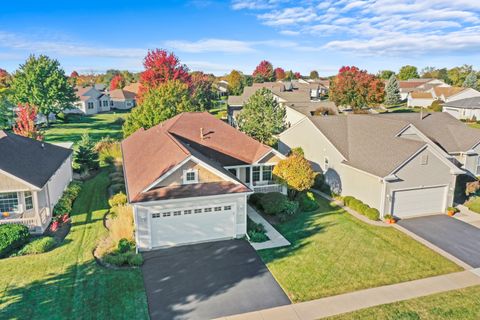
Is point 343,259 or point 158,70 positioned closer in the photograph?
point 343,259

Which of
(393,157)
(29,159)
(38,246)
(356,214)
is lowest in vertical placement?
(356,214)

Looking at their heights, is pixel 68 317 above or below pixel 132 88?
below

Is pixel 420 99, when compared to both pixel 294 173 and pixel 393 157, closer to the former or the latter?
pixel 393 157

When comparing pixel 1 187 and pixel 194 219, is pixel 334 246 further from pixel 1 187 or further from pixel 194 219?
pixel 1 187

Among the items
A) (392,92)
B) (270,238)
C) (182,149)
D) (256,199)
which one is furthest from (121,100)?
(270,238)

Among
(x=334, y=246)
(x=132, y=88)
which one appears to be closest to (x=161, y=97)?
(x=334, y=246)

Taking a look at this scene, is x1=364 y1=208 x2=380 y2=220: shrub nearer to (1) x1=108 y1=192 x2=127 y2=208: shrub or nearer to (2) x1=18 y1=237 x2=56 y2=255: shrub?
(1) x1=108 y1=192 x2=127 y2=208: shrub

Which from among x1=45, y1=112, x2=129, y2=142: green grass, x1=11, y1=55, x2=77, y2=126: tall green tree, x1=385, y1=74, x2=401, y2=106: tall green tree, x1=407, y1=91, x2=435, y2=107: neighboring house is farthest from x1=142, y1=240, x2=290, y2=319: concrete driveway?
x1=385, y1=74, x2=401, y2=106: tall green tree
